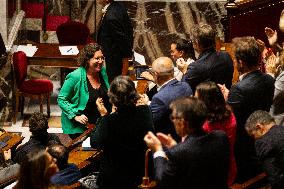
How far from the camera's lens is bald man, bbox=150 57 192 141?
550cm

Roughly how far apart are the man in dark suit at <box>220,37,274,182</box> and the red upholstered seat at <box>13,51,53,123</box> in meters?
4.42

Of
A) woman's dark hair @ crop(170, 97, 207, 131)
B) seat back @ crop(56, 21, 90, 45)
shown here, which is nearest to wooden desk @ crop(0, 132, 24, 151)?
woman's dark hair @ crop(170, 97, 207, 131)

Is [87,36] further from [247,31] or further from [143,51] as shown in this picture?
[247,31]

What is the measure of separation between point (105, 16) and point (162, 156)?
4127mm

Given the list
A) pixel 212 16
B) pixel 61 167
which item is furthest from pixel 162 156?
pixel 212 16

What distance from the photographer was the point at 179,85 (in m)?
5.62

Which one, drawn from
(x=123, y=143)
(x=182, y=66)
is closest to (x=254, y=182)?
(x=123, y=143)

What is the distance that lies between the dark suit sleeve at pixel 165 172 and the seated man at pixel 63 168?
3.71 ft

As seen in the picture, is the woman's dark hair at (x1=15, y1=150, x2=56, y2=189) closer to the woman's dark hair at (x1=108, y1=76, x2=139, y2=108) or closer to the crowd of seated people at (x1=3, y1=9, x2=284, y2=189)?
the crowd of seated people at (x1=3, y1=9, x2=284, y2=189)

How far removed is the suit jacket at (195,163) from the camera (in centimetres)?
436

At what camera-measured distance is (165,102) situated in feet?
18.0

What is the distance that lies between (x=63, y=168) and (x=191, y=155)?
143 centimetres

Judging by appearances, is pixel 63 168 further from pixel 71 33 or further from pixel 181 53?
pixel 71 33

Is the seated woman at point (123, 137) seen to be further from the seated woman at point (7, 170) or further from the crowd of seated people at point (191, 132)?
the seated woman at point (7, 170)
